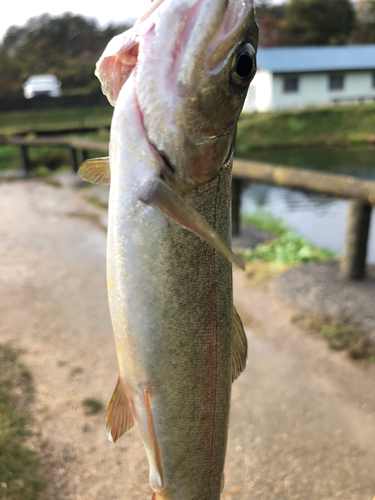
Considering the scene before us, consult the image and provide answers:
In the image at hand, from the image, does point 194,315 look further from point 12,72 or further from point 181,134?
point 12,72

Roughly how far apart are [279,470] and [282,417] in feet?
1.44

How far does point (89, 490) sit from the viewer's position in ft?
7.80

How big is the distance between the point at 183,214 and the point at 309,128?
2529 cm

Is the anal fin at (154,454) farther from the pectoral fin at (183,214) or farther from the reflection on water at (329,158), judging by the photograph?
the reflection on water at (329,158)

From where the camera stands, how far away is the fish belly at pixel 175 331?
3.54 feet

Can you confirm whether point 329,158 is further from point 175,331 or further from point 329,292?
point 175,331

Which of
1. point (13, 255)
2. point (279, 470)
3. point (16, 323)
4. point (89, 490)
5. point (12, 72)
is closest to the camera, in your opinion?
point (89, 490)

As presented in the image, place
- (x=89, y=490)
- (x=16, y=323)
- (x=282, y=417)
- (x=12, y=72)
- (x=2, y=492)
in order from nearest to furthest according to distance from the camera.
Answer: (x=2, y=492)
(x=89, y=490)
(x=282, y=417)
(x=16, y=323)
(x=12, y=72)

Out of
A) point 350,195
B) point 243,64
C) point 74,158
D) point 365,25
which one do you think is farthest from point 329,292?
point 365,25

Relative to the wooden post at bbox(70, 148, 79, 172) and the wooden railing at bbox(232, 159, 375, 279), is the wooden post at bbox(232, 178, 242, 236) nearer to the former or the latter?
the wooden railing at bbox(232, 159, 375, 279)

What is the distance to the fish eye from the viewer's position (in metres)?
0.99

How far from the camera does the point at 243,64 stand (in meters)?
1.00

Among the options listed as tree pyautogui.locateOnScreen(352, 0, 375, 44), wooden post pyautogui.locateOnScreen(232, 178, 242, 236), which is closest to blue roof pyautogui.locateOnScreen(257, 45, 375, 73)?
tree pyautogui.locateOnScreen(352, 0, 375, 44)

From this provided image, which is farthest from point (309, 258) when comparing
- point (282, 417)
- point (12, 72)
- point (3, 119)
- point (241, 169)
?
point (12, 72)
